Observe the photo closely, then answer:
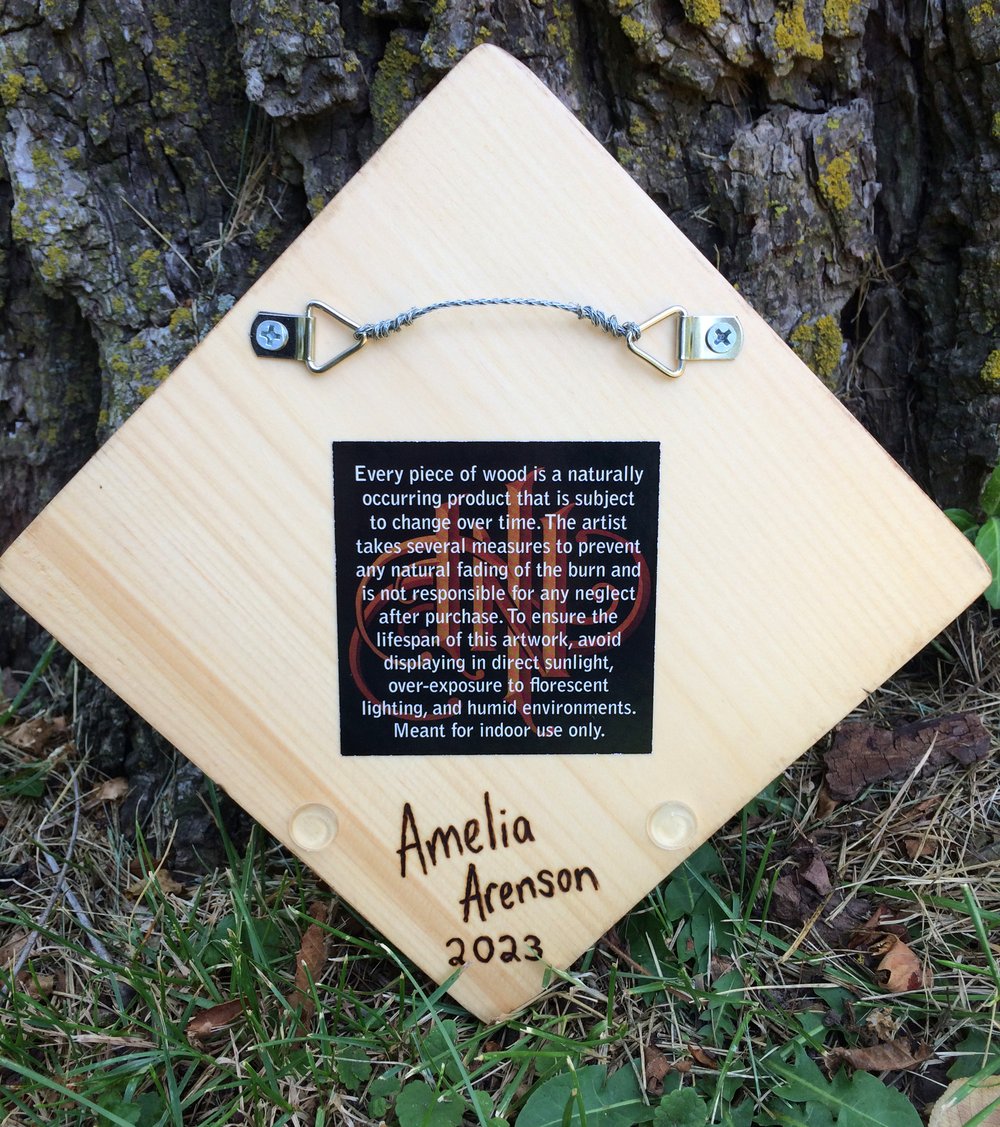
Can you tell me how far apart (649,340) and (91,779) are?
3.77 feet

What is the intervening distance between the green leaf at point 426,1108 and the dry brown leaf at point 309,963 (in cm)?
18

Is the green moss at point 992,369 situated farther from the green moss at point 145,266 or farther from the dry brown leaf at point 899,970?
the green moss at point 145,266

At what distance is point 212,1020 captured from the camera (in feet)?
3.68

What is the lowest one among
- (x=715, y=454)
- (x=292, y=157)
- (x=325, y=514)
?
(x=715, y=454)

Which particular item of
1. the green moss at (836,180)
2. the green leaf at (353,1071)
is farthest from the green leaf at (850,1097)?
the green moss at (836,180)

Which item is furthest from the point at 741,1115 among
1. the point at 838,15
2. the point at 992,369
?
the point at 838,15

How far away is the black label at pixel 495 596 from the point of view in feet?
3.55

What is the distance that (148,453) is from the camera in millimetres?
1070

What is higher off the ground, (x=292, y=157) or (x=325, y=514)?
(x=292, y=157)

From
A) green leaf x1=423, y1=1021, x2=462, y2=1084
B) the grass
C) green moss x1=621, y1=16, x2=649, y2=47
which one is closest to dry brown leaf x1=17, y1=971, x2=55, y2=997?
the grass

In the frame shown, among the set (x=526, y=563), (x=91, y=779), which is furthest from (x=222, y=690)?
(x=91, y=779)

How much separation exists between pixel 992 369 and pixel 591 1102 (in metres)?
1.19

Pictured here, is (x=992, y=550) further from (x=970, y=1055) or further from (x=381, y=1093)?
(x=381, y=1093)

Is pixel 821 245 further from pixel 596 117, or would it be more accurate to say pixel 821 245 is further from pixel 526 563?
pixel 526 563
